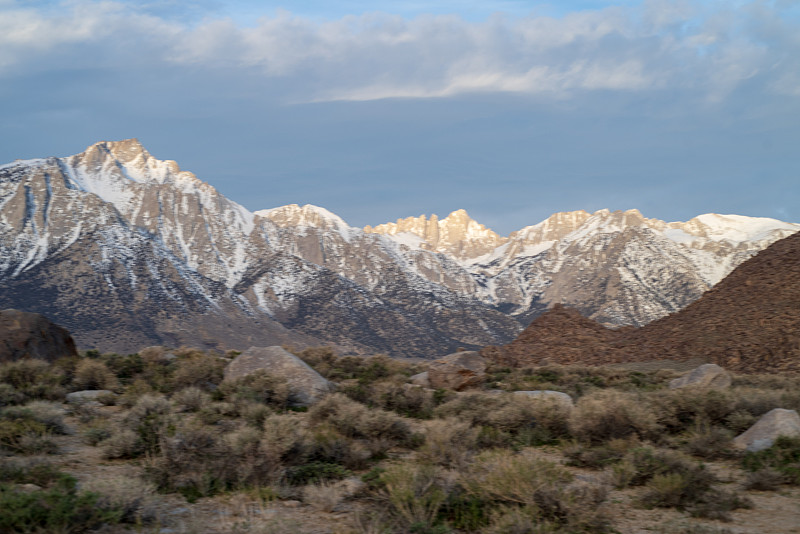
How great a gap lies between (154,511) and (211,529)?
0.73m

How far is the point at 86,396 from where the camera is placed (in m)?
16.0

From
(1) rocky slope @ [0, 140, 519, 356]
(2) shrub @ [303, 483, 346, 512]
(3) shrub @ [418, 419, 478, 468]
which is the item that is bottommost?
(2) shrub @ [303, 483, 346, 512]

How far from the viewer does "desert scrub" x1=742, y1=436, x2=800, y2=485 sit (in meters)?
9.52

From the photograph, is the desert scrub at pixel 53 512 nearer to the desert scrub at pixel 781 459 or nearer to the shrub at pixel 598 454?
the shrub at pixel 598 454

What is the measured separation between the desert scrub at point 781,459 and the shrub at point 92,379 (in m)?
15.7

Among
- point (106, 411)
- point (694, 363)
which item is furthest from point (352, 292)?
point (106, 411)

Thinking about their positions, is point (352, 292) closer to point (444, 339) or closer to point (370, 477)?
point (444, 339)

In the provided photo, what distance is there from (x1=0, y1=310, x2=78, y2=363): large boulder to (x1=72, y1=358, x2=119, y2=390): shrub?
260cm

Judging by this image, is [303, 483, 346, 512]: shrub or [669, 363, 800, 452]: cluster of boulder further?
[669, 363, 800, 452]: cluster of boulder

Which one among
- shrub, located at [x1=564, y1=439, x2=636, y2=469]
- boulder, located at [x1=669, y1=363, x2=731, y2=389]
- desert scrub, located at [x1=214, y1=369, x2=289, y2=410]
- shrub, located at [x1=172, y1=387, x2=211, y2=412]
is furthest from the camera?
boulder, located at [x1=669, y1=363, x2=731, y2=389]

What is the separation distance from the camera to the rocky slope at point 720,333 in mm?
37344

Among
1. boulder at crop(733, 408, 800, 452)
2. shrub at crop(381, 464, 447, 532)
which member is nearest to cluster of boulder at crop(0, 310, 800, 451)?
boulder at crop(733, 408, 800, 452)

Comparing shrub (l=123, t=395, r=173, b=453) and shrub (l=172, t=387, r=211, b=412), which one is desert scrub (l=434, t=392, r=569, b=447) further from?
shrub (l=172, t=387, r=211, b=412)

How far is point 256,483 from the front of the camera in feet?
27.3
